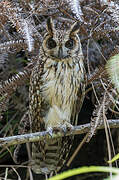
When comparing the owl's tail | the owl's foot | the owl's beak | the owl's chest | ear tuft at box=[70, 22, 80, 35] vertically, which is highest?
ear tuft at box=[70, 22, 80, 35]

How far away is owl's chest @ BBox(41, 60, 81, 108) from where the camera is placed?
1.74 metres

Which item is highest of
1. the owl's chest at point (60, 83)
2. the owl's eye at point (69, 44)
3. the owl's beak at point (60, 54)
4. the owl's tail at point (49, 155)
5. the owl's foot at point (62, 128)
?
the owl's eye at point (69, 44)

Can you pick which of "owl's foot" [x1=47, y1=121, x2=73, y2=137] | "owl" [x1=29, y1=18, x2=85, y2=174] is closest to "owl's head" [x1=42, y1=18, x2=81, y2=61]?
"owl" [x1=29, y1=18, x2=85, y2=174]

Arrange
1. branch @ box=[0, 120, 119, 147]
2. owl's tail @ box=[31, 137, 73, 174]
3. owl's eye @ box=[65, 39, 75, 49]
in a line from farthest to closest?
owl's tail @ box=[31, 137, 73, 174] < owl's eye @ box=[65, 39, 75, 49] < branch @ box=[0, 120, 119, 147]

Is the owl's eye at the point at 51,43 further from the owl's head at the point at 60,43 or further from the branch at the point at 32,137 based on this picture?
the branch at the point at 32,137

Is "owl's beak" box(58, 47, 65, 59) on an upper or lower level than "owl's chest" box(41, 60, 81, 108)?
upper

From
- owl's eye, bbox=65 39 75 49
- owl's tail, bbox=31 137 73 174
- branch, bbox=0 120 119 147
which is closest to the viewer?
branch, bbox=0 120 119 147

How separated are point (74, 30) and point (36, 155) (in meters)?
0.85

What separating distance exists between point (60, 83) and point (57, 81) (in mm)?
21

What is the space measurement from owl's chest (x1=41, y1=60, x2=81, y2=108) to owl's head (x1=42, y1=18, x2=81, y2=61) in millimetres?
69

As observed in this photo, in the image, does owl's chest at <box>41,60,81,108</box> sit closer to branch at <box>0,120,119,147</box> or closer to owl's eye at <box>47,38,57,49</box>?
owl's eye at <box>47,38,57,49</box>

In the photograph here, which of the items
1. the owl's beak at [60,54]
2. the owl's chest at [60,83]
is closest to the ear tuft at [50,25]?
the owl's beak at [60,54]

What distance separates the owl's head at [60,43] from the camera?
166cm

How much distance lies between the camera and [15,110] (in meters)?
2.15
